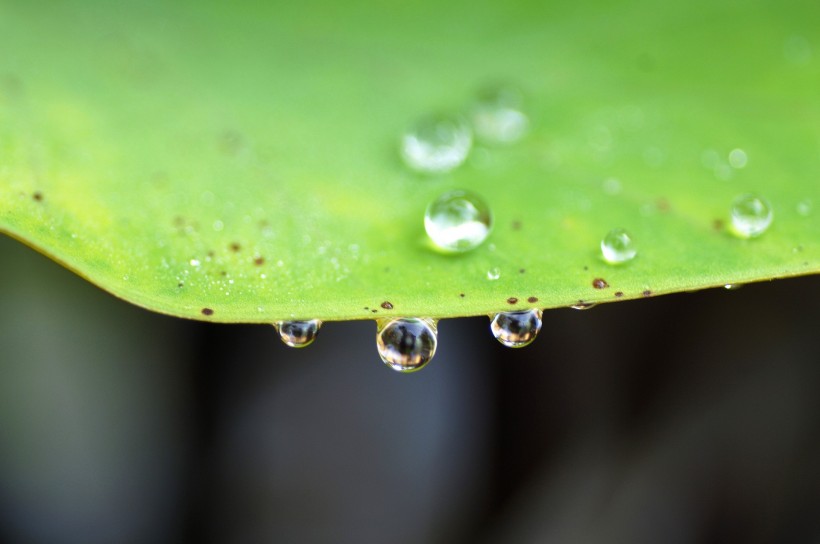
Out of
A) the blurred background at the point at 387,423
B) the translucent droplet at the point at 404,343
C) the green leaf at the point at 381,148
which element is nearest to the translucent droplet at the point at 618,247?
the green leaf at the point at 381,148

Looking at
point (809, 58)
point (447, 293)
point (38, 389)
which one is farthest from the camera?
point (38, 389)

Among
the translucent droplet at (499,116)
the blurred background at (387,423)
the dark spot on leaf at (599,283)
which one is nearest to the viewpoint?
the dark spot on leaf at (599,283)

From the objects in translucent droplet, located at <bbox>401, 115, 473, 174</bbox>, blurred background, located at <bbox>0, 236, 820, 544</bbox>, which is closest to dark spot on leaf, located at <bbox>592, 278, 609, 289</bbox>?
translucent droplet, located at <bbox>401, 115, 473, 174</bbox>

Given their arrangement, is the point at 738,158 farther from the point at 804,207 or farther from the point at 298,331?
the point at 298,331

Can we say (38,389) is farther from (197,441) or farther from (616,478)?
(616,478)

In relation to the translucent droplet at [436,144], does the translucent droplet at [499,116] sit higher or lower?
higher

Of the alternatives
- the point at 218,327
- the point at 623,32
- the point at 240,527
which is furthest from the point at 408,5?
the point at 240,527

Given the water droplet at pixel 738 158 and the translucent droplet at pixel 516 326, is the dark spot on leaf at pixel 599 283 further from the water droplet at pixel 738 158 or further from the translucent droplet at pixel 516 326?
the water droplet at pixel 738 158

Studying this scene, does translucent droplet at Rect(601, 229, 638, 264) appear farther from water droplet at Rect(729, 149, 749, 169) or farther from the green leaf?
water droplet at Rect(729, 149, 749, 169)
